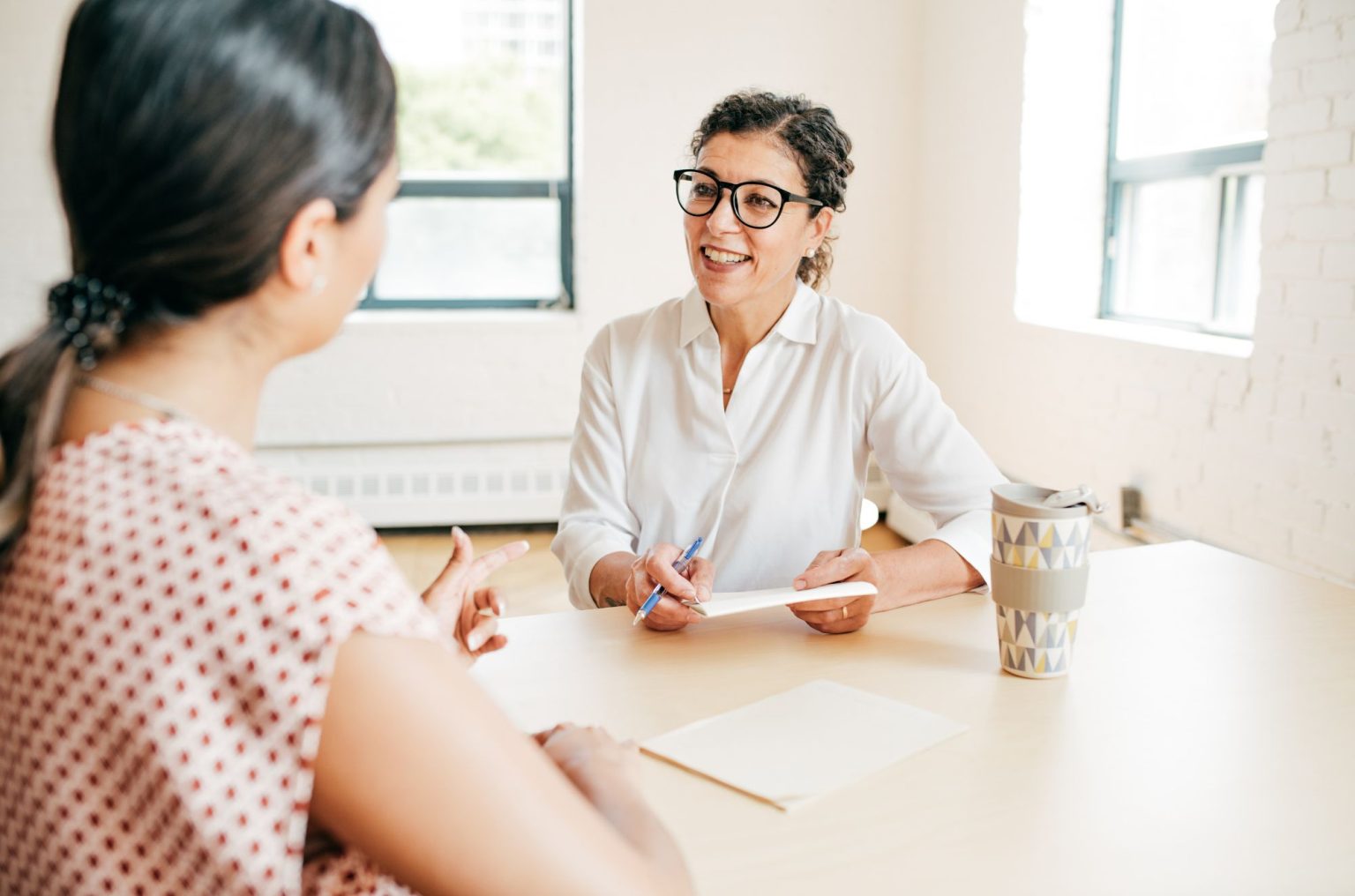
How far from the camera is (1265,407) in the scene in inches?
110

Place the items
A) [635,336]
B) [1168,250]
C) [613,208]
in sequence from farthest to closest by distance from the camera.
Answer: [613,208], [1168,250], [635,336]

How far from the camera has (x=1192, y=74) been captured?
10.9ft

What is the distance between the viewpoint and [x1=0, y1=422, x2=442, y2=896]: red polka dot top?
0.62 m

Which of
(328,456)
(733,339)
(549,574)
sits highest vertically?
(733,339)

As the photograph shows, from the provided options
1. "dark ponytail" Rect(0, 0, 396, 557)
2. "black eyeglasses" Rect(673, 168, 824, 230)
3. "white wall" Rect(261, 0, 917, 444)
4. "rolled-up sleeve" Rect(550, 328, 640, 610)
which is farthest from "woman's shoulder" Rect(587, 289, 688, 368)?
"white wall" Rect(261, 0, 917, 444)

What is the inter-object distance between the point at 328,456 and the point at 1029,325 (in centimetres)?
260

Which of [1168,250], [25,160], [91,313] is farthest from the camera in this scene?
[25,160]

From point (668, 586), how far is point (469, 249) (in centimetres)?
350

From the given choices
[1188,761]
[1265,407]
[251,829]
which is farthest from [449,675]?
[1265,407]

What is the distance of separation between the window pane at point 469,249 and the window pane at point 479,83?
13 centimetres

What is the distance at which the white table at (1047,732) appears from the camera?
0.91m

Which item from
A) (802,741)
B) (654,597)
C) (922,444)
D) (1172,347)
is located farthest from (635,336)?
(1172,347)

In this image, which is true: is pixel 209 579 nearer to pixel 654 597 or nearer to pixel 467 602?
pixel 467 602

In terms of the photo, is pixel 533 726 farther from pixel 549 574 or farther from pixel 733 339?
pixel 549 574
